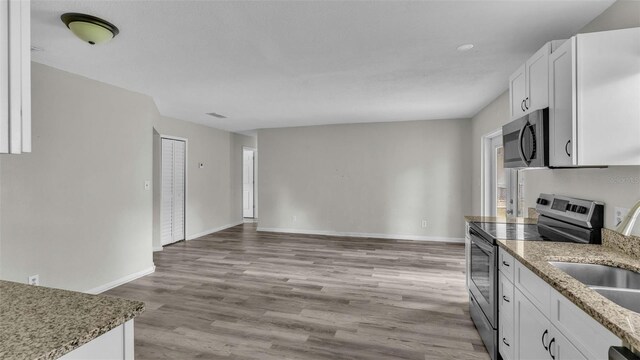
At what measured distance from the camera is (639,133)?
1555 millimetres

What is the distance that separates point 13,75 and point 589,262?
2.35 meters

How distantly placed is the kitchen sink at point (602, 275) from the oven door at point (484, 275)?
498mm

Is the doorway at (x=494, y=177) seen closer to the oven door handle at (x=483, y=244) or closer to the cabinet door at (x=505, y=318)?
the oven door handle at (x=483, y=244)

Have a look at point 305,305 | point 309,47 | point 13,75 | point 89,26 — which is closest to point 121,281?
point 305,305

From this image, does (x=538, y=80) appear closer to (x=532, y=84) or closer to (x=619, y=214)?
(x=532, y=84)

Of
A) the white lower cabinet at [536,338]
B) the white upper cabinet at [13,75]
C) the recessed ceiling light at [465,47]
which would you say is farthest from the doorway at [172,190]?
the white lower cabinet at [536,338]

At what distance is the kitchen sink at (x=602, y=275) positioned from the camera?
59.6 inches

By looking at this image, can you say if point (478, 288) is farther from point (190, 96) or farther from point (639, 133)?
point (190, 96)

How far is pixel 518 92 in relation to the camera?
244 centimetres

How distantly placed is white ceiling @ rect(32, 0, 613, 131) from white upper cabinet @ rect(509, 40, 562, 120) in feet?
0.79

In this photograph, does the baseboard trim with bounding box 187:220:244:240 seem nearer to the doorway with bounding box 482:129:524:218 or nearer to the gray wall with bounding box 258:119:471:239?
the gray wall with bounding box 258:119:471:239

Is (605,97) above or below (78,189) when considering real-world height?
above

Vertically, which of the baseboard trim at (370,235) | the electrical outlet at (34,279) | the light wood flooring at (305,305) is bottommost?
the light wood flooring at (305,305)

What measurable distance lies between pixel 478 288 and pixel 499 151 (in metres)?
2.84
